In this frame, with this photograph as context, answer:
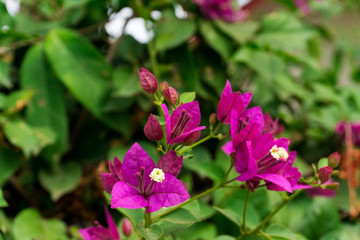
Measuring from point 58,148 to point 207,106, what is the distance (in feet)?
1.36

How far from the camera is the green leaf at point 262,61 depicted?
37.7 inches

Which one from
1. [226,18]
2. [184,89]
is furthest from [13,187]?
[226,18]

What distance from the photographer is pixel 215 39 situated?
3.30 feet

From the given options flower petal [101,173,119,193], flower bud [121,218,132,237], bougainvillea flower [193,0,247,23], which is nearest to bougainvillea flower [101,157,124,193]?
flower petal [101,173,119,193]

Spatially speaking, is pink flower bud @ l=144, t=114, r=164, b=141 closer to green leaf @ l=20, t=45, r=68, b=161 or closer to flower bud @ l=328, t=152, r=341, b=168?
flower bud @ l=328, t=152, r=341, b=168

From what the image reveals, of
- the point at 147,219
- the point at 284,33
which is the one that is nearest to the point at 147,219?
the point at 147,219

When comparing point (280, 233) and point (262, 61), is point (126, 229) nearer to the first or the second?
point (280, 233)

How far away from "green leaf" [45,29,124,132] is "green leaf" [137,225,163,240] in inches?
20.6

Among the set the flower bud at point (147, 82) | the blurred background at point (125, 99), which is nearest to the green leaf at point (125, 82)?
the blurred background at point (125, 99)

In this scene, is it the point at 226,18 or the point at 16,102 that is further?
the point at 226,18

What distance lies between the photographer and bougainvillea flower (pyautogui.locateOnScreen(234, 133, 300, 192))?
40 cm

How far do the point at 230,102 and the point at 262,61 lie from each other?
0.59m

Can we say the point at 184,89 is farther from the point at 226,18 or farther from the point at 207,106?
the point at 226,18

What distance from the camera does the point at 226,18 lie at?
42.5 inches
